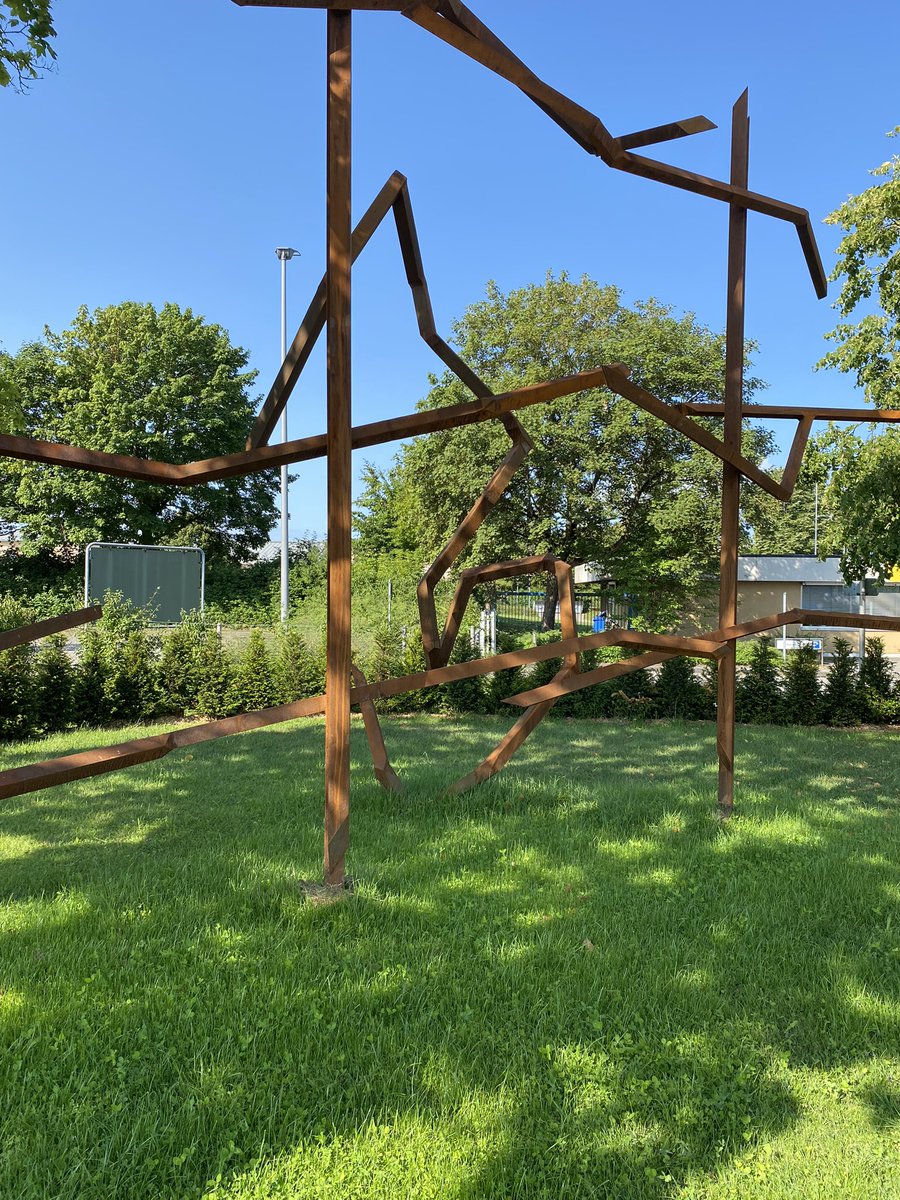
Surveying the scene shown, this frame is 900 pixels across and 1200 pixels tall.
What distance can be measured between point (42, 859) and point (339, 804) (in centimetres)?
197

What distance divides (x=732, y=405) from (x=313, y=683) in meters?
8.39

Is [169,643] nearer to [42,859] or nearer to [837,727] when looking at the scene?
[42,859]

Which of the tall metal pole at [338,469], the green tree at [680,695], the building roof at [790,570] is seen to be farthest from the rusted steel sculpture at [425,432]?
the building roof at [790,570]

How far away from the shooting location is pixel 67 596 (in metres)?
27.5

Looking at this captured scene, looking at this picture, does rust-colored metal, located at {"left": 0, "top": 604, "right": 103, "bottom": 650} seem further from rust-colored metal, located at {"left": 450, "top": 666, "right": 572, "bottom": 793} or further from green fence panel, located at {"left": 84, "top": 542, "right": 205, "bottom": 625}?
green fence panel, located at {"left": 84, "top": 542, "right": 205, "bottom": 625}

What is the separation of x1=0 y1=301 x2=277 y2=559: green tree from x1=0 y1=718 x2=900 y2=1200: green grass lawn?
26.6m

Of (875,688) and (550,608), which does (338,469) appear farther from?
(550,608)

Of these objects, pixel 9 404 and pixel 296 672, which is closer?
pixel 9 404

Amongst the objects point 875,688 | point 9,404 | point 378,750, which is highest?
point 9,404

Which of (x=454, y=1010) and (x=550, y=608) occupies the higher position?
(x=550, y=608)

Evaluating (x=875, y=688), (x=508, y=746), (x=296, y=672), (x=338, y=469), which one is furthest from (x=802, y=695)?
(x=338, y=469)

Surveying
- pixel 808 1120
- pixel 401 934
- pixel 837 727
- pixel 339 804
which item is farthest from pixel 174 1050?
pixel 837 727

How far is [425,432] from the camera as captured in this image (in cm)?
359

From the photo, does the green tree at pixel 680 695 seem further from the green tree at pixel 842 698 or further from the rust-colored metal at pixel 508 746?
the rust-colored metal at pixel 508 746
